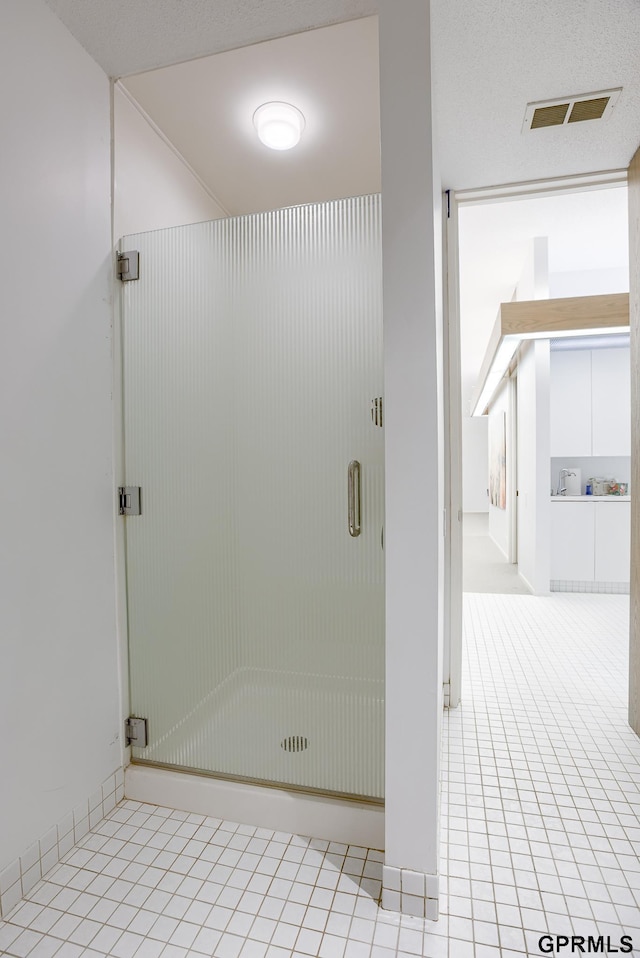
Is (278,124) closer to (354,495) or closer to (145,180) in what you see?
(145,180)

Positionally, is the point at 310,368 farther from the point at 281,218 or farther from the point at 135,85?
the point at 135,85

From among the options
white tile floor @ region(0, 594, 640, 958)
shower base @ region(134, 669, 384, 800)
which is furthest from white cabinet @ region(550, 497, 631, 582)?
shower base @ region(134, 669, 384, 800)

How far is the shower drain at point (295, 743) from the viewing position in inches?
67.7

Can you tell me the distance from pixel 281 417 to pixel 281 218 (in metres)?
0.64

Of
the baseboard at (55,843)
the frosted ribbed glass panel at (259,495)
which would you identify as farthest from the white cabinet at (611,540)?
the baseboard at (55,843)

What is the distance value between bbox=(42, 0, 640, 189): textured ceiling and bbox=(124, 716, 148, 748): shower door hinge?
2295mm

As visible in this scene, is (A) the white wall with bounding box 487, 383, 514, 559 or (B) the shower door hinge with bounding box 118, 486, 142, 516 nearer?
(B) the shower door hinge with bounding box 118, 486, 142, 516

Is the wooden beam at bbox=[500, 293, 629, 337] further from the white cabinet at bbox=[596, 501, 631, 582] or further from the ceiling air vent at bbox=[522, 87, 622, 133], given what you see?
the ceiling air vent at bbox=[522, 87, 622, 133]

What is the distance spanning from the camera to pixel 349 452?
65.6 inches

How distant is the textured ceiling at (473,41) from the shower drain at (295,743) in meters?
2.09

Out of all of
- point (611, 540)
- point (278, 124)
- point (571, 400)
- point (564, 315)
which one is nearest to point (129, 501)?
point (278, 124)

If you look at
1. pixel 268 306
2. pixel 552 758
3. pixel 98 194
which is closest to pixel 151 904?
pixel 552 758

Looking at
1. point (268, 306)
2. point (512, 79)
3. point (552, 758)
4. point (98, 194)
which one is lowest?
point (552, 758)

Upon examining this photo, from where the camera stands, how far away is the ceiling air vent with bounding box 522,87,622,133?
2.00m
